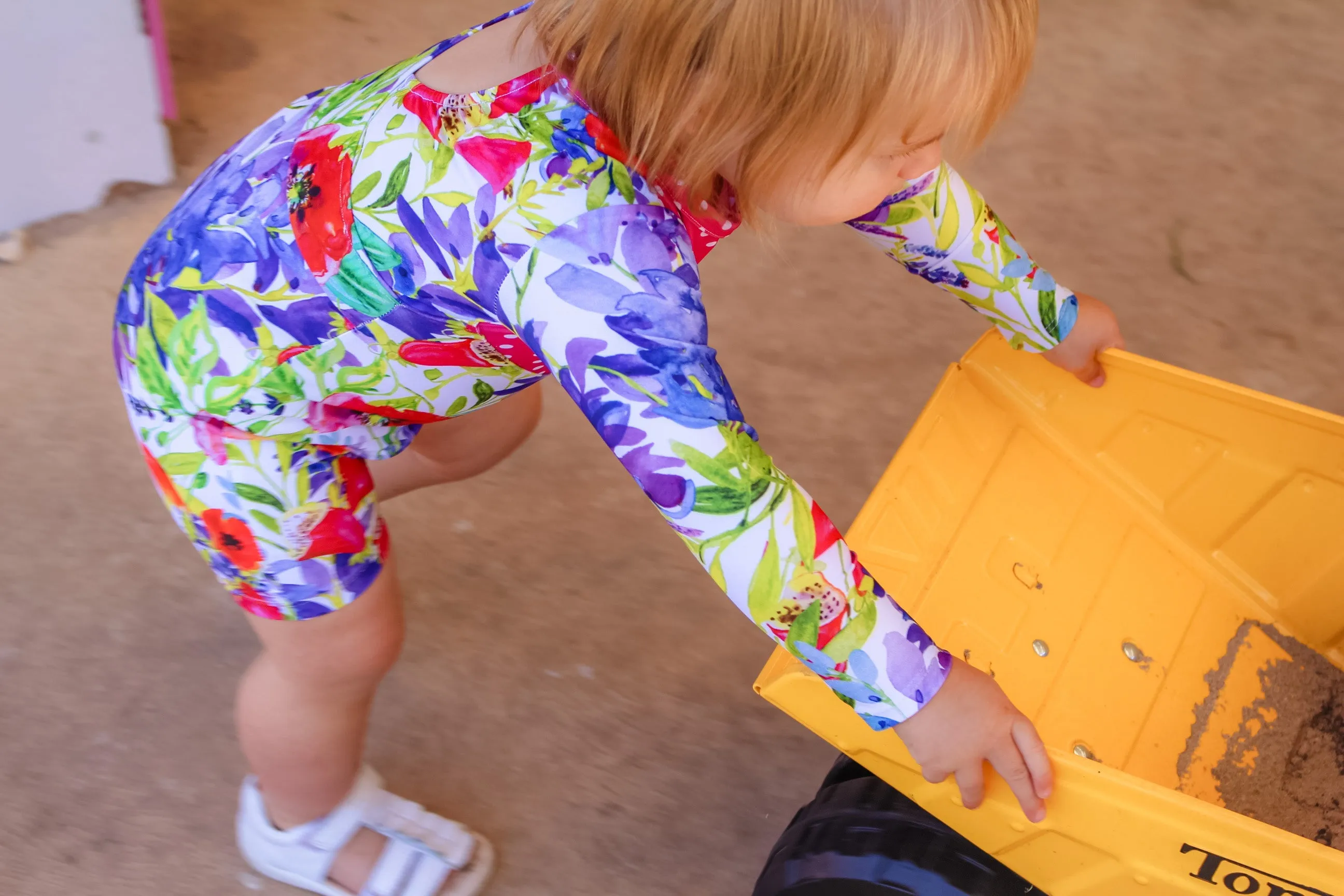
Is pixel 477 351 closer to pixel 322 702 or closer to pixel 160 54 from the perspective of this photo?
pixel 322 702

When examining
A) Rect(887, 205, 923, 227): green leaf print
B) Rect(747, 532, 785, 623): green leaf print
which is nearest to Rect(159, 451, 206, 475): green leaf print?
Rect(747, 532, 785, 623): green leaf print

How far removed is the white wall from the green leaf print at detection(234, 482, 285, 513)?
762 mm

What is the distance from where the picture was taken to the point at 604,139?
50 centimetres

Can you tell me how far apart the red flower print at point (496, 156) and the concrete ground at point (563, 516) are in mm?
143

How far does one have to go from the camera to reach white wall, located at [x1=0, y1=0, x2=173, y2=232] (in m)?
1.12

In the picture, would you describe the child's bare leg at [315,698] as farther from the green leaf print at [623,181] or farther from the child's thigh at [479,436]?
the green leaf print at [623,181]

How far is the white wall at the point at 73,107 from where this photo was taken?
112 cm

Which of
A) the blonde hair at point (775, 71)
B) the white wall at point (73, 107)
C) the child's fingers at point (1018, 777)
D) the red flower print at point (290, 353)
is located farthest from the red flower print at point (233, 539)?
the white wall at point (73, 107)

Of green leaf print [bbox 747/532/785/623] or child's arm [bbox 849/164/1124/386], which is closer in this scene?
green leaf print [bbox 747/532/785/623]

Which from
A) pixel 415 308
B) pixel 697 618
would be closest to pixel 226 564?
pixel 415 308

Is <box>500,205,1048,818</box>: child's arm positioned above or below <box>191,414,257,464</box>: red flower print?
above

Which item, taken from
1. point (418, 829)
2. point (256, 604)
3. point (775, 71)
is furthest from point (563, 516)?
point (775, 71)

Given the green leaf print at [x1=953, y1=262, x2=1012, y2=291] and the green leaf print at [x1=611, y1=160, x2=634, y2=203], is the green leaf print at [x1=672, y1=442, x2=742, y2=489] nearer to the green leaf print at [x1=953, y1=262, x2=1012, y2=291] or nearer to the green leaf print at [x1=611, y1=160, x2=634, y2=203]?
the green leaf print at [x1=611, y1=160, x2=634, y2=203]

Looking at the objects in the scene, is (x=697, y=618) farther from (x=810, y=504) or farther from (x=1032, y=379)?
(x=810, y=504)
